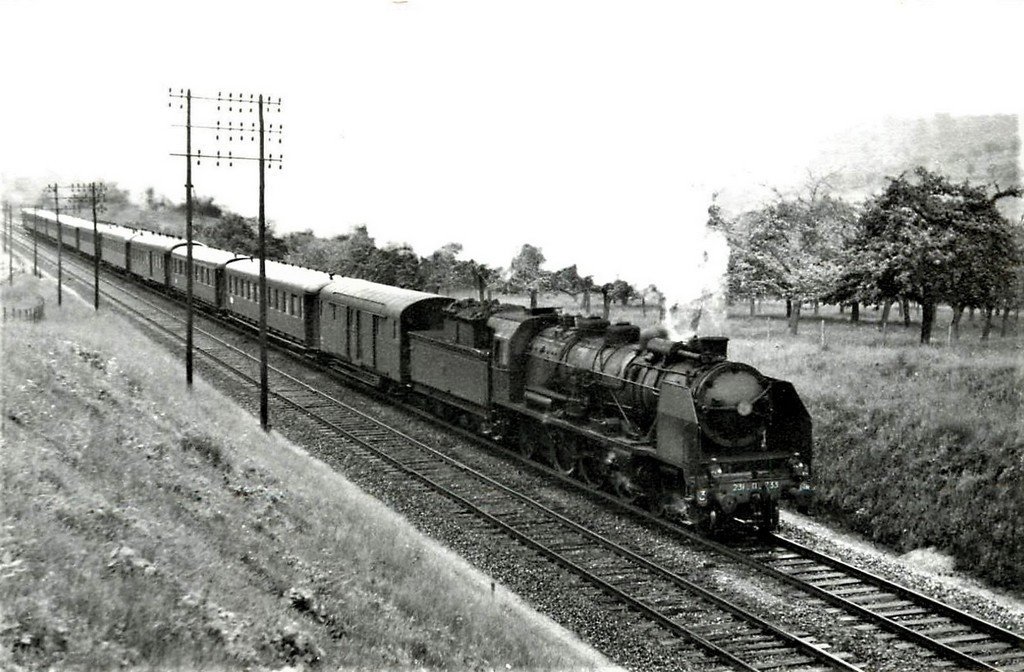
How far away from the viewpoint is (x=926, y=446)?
1573cm

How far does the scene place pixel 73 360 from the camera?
16.0 meters

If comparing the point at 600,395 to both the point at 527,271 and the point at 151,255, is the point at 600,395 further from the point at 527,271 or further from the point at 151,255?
the point at 151,255

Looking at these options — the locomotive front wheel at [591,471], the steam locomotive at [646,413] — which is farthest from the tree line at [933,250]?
the locomotive front wheel at [591,471]

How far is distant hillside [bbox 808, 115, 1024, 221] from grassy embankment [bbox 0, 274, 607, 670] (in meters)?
28.8

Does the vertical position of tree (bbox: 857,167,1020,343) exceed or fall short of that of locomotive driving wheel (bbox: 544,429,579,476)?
it exceeds it

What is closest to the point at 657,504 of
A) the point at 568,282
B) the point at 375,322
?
the point at 375,322

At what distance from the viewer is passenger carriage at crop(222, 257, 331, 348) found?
88.1 ft

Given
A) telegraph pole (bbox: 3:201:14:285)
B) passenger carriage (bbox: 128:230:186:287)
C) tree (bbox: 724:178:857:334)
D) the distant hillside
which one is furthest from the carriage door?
the distant hillside

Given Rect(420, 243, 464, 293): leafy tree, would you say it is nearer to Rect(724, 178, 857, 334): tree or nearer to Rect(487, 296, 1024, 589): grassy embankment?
Rect(724, 178, 857, 334): tree

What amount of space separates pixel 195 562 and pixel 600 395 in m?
8.19

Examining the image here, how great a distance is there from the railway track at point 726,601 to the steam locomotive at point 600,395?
983 millimetres

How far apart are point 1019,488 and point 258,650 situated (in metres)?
12.0

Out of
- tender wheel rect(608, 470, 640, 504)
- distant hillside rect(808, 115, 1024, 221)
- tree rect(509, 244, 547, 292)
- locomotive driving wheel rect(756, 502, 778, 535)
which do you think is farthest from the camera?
distant hillside rect(808, 115, 1024, 221)

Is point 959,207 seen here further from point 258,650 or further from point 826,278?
point 258,650
